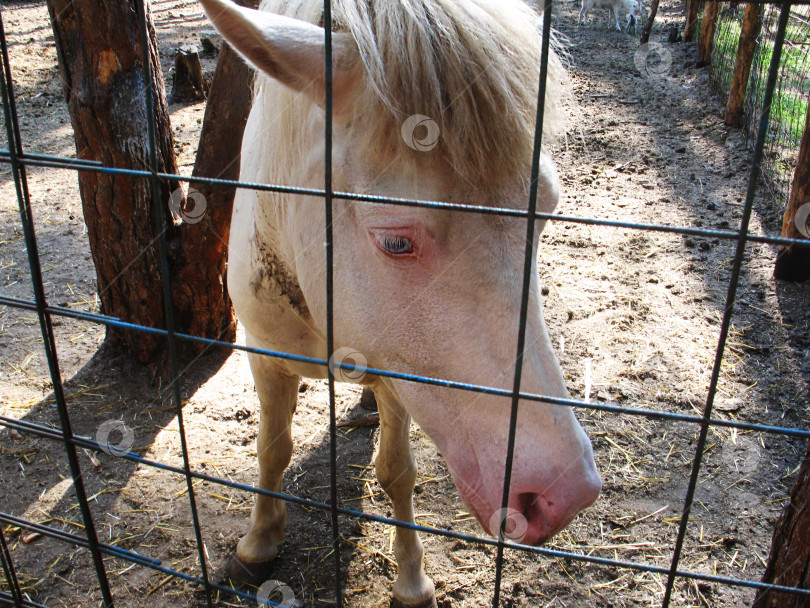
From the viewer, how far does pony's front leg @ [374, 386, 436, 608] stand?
7.56ft

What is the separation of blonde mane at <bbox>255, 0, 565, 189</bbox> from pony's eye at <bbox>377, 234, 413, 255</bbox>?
19 cm

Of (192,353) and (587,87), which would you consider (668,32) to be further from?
(192,353)

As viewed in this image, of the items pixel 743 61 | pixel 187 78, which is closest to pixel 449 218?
pixel 743 61

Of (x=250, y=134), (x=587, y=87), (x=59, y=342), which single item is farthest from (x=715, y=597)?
(x=587, y=87)

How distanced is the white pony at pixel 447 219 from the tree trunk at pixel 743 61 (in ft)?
19.8

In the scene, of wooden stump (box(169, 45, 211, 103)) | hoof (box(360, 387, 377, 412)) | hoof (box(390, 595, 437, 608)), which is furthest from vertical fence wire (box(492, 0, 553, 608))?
wooden stump (box(169, 45, 211, 103))

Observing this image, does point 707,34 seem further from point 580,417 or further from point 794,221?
point 580,417

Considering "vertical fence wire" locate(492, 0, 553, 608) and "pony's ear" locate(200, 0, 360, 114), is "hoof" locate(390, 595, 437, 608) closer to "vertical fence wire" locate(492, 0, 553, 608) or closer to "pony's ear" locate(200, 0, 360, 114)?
"vertical fence wire" locate(492, 0, 553, 608)

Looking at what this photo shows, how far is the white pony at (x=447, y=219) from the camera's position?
130cm

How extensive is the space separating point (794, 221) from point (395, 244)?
3.76 meters

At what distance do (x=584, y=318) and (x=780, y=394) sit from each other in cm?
116

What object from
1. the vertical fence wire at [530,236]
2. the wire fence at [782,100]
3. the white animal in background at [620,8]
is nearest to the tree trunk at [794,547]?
the vertical fence wire at [530,236]

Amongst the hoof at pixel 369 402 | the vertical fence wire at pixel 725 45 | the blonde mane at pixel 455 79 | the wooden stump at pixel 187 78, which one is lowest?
the hoof at pixel 369 402

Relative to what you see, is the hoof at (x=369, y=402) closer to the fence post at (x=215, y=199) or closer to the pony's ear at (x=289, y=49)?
the fence post at (x=215, y=199)
